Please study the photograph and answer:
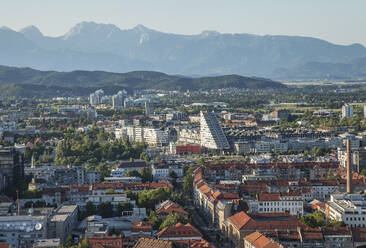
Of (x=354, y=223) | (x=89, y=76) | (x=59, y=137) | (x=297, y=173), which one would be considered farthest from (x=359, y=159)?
(x=89, y=76)

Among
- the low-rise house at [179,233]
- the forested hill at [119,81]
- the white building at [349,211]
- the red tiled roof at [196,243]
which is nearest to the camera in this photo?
the red tiled roof at [196,243]

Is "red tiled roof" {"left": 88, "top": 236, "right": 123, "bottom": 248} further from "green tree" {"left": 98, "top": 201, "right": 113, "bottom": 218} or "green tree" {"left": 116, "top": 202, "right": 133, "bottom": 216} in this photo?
"green tree" {"left": 116, "top": 202, "right": 133, "bottom": 216}

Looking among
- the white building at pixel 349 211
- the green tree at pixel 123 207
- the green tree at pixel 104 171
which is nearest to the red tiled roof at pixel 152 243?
the green tree at pixel 123 207

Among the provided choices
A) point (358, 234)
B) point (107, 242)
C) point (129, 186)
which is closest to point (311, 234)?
point (358, 234)

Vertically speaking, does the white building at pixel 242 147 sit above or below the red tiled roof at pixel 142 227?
below

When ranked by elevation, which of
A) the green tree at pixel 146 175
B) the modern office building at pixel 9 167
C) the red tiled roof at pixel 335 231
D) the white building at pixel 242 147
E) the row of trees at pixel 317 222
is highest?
the modern office building at pixel 9 167

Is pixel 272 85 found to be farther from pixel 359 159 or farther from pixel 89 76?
pixel 359 159

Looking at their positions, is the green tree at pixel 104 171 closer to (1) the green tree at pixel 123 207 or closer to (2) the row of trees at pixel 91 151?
(2) the row of trees at pixel 91 151
